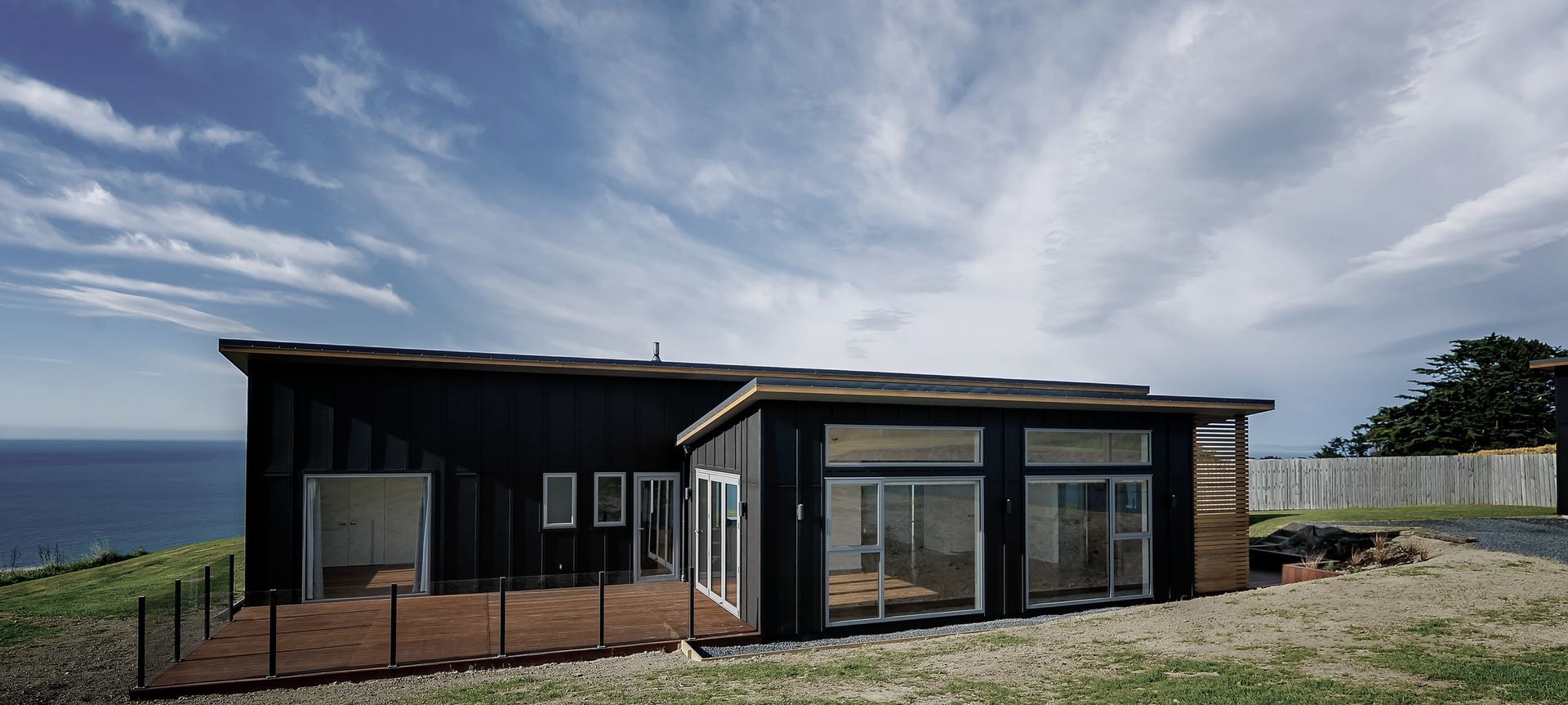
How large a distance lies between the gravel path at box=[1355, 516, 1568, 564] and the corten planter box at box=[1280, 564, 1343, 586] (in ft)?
9.99

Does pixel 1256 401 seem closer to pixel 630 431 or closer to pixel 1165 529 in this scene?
pixel 1165 529

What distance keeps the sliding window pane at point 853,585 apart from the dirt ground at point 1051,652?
104 centimetres

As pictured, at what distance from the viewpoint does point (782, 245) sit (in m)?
20.5

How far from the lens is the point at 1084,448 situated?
1058cm

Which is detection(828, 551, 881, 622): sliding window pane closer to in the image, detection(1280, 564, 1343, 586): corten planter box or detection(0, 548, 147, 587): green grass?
detection(1280, 564, 1343, 586): corten planter box

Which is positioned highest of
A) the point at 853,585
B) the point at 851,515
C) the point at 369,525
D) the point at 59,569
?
the point at 851,515

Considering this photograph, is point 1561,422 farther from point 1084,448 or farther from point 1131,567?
point 1084,448

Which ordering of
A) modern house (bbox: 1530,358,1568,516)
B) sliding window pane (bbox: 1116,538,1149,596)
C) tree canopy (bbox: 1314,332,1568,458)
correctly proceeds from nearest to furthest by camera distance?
sliding window pane (bbox: 1116,538,1149,596)
modern house (bbox: 1530,358,1568,516)
tree canopy (bbox: 1314,332,1568,458)

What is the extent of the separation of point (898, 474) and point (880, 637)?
6.02 ft

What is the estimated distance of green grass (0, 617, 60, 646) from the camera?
10.3m

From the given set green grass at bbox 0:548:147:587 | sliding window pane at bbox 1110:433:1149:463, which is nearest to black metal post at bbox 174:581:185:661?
sliding window pane at bbox 1110:433:1149:463

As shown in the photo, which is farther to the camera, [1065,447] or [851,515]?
[1065,447]

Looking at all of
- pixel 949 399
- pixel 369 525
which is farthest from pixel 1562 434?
pixel 369 525

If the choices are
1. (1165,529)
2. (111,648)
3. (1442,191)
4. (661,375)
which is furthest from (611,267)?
(1442,191)
